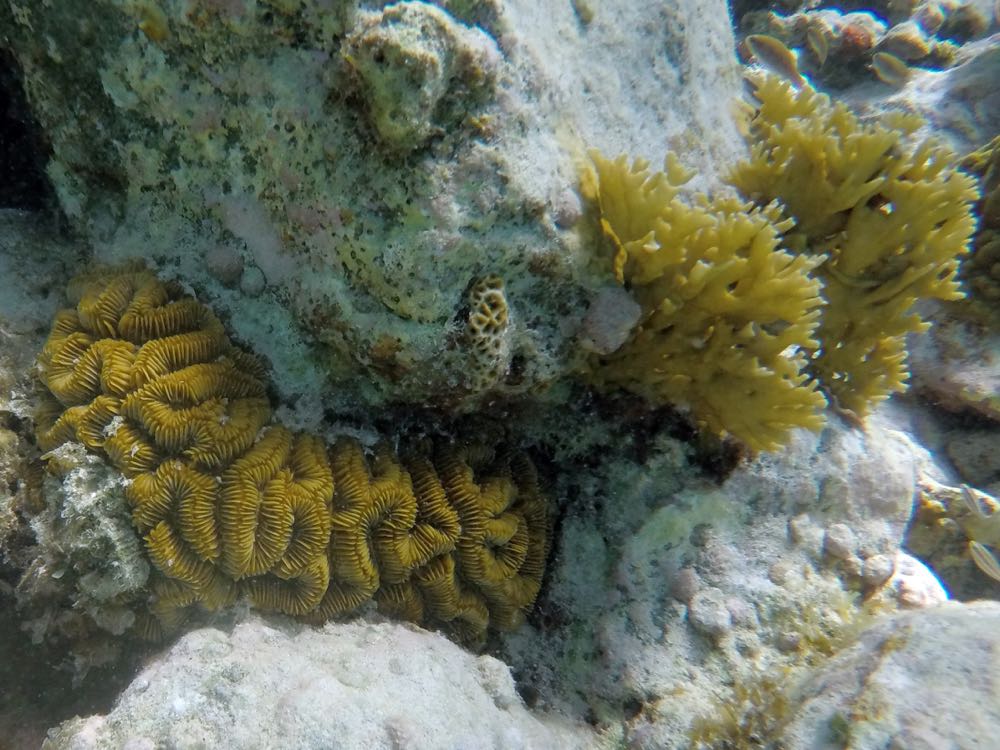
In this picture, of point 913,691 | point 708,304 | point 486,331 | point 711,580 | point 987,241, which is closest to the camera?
point 913,691

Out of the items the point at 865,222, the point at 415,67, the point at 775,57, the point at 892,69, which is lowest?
the point at 415,67

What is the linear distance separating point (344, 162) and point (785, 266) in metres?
2.04

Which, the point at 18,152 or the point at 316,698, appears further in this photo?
the point at 18,152

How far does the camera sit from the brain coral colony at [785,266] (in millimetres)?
2678

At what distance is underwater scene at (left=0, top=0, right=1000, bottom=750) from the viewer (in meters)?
2.29

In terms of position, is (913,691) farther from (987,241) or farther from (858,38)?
(858,38)

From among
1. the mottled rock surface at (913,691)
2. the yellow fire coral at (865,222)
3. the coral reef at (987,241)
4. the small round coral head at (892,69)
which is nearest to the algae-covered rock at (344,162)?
the yellow fire coral at (865,222)

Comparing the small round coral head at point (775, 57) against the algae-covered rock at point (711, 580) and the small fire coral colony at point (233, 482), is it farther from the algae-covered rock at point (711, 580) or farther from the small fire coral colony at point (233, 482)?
the small fire coral colony at point (233, 482)

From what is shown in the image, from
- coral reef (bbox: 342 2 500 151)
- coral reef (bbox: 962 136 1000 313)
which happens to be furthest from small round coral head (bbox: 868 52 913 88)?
coral reef (bbox: 342 2 500 151)

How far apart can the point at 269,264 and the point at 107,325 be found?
76cm

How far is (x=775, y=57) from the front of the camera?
6043 millimetres

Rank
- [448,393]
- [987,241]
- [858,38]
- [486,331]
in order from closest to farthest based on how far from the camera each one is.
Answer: [486,331], [448,393], [987,241], [858,38]

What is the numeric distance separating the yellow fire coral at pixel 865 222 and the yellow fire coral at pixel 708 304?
0.58 meters

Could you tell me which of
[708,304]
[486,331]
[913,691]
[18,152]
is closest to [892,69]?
[708,304]
